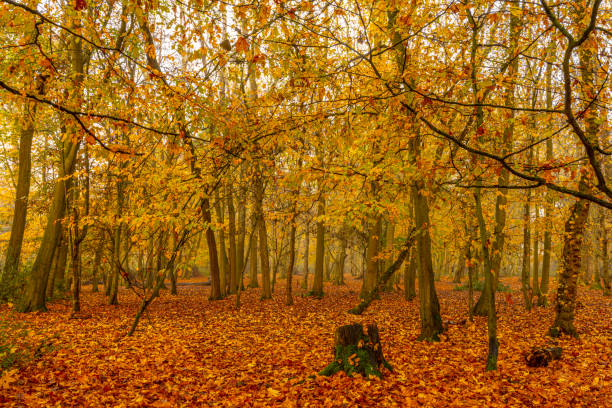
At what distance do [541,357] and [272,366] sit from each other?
4655mm

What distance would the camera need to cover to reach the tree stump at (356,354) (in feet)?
18.3

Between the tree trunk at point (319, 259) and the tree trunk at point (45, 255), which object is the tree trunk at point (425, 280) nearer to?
the tree trunk at point (319, 259)

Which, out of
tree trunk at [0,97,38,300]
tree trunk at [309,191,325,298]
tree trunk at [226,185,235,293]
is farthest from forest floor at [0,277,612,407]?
tree trunk at [309,191,325,298]

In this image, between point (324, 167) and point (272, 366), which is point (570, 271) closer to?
point (324, 167)

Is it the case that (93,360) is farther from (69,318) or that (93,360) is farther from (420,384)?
(420,384)

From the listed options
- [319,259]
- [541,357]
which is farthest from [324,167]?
[319,259]

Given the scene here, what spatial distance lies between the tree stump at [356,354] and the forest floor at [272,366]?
206 millimetres

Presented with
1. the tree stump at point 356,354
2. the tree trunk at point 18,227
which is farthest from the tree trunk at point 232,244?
the tree stump at point 356,354

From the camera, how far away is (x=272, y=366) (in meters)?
6.30

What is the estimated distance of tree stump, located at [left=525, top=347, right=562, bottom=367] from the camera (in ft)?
19.7

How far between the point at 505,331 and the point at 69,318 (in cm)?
1147

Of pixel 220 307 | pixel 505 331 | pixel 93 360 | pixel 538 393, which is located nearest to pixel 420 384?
pixel 538 393

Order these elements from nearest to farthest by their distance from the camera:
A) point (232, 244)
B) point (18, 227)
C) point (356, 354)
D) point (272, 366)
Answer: point (356, 354) < point (272, 366) < point (18, 227) < point (232, 244)

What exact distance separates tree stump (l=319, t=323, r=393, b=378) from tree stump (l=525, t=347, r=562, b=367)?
2.46 meters
